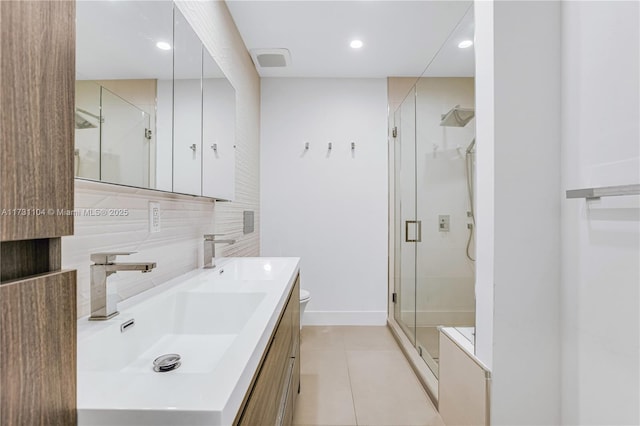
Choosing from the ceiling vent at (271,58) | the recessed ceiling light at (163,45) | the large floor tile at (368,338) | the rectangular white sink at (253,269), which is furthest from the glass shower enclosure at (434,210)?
the recessed ceiling light at (163,45)

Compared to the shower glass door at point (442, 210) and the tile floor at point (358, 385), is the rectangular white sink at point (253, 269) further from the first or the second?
the shower glass door at point (442, 210)

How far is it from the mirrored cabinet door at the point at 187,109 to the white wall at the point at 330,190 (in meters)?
1.65

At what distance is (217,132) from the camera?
1806 mm

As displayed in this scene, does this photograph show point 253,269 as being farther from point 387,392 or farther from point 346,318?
point 346,318

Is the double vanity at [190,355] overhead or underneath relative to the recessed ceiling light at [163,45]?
underneath

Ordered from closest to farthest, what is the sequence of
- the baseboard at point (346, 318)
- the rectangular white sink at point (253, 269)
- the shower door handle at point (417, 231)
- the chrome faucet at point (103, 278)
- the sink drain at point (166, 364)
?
the sink drain at point (166, 364) → the chrome faucet at point (103, 278) → the rectangular white sink at point (253, 269) → the shower door handle at point (417, 231) → the baseboard at point (346, 318)

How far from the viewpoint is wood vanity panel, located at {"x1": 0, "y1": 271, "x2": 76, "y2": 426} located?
1.02 ft

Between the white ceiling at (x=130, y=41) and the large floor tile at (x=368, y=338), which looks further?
the large floor tile at (x=368, y=338)

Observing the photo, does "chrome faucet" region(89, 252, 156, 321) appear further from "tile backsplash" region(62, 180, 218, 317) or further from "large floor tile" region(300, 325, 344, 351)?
"large floor tile" region(300, 325, 344, 351)

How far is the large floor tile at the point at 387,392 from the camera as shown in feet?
5.77

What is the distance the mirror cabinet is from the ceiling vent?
1082mm

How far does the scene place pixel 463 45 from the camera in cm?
171

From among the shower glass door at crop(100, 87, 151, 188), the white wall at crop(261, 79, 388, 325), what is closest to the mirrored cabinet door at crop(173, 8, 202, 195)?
the shower glass door at crop(100, 87, 151, 188)

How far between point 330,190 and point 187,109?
1.91m
